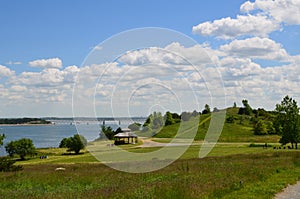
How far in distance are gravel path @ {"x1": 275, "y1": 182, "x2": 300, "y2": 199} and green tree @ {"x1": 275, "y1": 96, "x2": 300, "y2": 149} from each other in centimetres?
5584

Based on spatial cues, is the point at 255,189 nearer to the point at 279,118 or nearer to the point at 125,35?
the point at 125,35

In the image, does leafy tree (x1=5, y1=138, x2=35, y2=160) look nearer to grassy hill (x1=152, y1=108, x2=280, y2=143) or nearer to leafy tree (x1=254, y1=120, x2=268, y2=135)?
grassy hill (x1=152, y1=108, x2=280, y2=143)

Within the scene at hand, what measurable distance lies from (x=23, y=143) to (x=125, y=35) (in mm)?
86514

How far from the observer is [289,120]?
73.4 meters

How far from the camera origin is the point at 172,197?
1360 centimetres

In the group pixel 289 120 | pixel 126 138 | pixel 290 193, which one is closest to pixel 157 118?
pixel 290 193

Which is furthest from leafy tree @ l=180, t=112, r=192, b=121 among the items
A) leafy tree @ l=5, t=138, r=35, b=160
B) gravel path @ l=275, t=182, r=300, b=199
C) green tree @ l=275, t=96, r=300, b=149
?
leafy tree @ l=5, t=138, r=35, b=160

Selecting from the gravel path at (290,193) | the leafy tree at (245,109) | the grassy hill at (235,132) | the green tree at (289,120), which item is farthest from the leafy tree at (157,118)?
the leafy tree at (245,109)

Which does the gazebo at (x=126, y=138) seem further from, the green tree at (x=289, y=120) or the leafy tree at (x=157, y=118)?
the leafy tree at (x=157, y=118)

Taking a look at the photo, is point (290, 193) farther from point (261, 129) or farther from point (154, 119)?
point (261, 129)

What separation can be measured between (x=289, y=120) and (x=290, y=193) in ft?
198

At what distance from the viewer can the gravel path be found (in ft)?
51.4

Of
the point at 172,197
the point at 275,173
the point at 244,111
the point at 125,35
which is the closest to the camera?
the point at 172,197

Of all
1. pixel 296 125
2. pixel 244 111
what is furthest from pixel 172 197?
pixel 244 111
